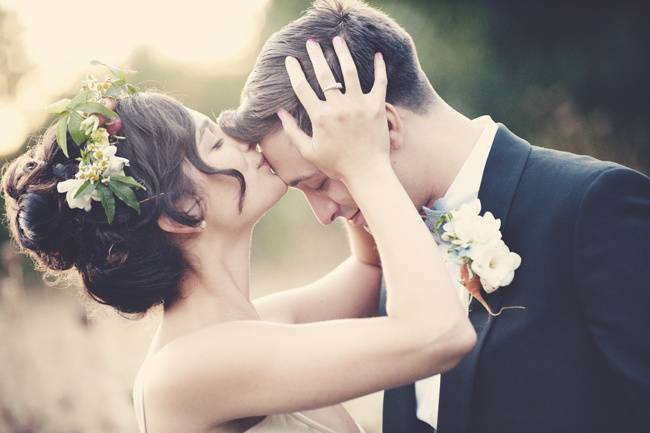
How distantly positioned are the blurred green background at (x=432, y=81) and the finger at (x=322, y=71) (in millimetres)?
3256

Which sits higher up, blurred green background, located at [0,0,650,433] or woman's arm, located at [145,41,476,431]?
woman's arm, located at [145,41,476,431]

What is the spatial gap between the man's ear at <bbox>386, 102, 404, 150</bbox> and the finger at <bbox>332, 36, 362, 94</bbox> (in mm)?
277

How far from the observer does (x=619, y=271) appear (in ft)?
7.75

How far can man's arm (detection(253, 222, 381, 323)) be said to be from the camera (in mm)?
3391

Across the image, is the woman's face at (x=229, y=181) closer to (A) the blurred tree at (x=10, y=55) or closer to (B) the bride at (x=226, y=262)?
(B) the bride at (x=226, y=262)

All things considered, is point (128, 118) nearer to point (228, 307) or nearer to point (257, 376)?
point (228, 307)

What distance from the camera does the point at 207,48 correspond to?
31.4ft

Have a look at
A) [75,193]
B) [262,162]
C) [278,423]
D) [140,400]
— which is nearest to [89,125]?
[75,193]

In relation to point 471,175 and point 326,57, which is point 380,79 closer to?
point 326,57

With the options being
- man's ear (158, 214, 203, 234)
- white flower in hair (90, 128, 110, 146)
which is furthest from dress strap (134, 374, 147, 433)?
white flower in hair (90, 128, 110, 146)

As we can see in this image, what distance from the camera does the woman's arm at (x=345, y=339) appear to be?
2.24 m

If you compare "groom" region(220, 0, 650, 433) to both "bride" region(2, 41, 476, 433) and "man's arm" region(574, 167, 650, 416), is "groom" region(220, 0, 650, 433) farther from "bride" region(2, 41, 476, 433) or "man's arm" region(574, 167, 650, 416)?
"bride" region(2, 41, 476, 433)

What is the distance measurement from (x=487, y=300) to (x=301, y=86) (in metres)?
1.09

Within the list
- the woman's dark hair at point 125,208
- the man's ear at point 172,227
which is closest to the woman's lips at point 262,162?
the woman's dark hair at point 125,208
